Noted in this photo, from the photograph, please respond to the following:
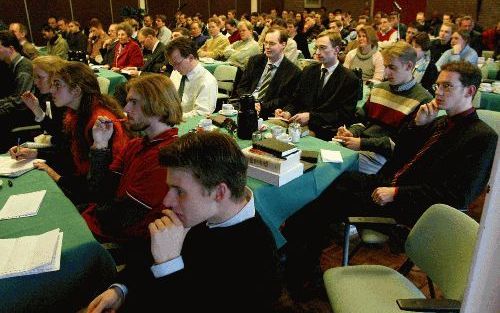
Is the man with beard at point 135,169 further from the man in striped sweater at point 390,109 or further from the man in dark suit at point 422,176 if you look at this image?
the man in striped sweater at point 390,109

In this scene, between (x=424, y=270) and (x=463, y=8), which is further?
(x=463, y=8)

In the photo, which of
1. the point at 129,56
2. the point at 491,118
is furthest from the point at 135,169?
the point at 129,56

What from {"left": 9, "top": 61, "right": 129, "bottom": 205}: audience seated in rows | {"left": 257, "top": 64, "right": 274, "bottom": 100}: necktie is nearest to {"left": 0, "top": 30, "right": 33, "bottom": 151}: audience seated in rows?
{"left": 9, "top": 61, "right": 129, "bottom": 205}: audience seated in rows

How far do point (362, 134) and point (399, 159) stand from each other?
54cm

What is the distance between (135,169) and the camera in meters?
1.94

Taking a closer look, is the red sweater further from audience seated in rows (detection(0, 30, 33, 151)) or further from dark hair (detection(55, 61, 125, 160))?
dark hair (detection(55, 61, 125, 160))

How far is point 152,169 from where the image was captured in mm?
1842

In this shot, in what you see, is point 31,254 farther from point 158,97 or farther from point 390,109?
point 390,109

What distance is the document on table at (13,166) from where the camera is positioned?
7.14ft

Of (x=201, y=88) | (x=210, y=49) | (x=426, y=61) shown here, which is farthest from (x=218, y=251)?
(x=210, y=49)

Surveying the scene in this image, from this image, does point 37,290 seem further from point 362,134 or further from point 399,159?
point 362,134

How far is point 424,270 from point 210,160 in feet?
3.85

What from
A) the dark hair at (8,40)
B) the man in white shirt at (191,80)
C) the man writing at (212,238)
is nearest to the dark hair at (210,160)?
the man writing at (212,238)

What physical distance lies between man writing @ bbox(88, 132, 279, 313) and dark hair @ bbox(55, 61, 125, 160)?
1349mm
